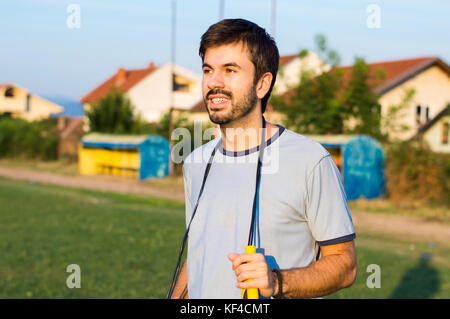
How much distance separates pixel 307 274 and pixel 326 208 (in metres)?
0.28

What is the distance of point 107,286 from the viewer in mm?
8023

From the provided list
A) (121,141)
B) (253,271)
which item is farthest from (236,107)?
(121,141)

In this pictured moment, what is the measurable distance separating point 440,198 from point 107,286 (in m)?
12.7

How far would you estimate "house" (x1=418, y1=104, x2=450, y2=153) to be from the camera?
26.8 m

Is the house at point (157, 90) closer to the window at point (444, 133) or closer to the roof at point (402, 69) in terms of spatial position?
the roof at point (402, 69)

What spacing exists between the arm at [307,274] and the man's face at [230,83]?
0.69 metres

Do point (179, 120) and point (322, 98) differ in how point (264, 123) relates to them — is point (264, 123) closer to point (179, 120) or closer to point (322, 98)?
point (322, 98)

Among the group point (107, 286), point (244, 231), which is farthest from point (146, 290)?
point (244, 231)

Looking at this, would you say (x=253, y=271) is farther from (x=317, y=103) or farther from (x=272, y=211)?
(x=317, y=103)

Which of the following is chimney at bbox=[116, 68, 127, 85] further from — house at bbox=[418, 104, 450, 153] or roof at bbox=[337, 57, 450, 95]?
house at bbox=[418, 104, 450, 153]

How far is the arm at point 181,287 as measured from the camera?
2799 mm

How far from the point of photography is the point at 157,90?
51.6m

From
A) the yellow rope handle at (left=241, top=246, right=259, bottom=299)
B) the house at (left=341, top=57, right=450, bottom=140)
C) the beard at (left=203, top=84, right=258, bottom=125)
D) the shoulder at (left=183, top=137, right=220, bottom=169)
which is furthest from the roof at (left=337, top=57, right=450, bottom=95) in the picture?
the yellow rope handle at (left=241, top=246, right=259, bottom=299)
